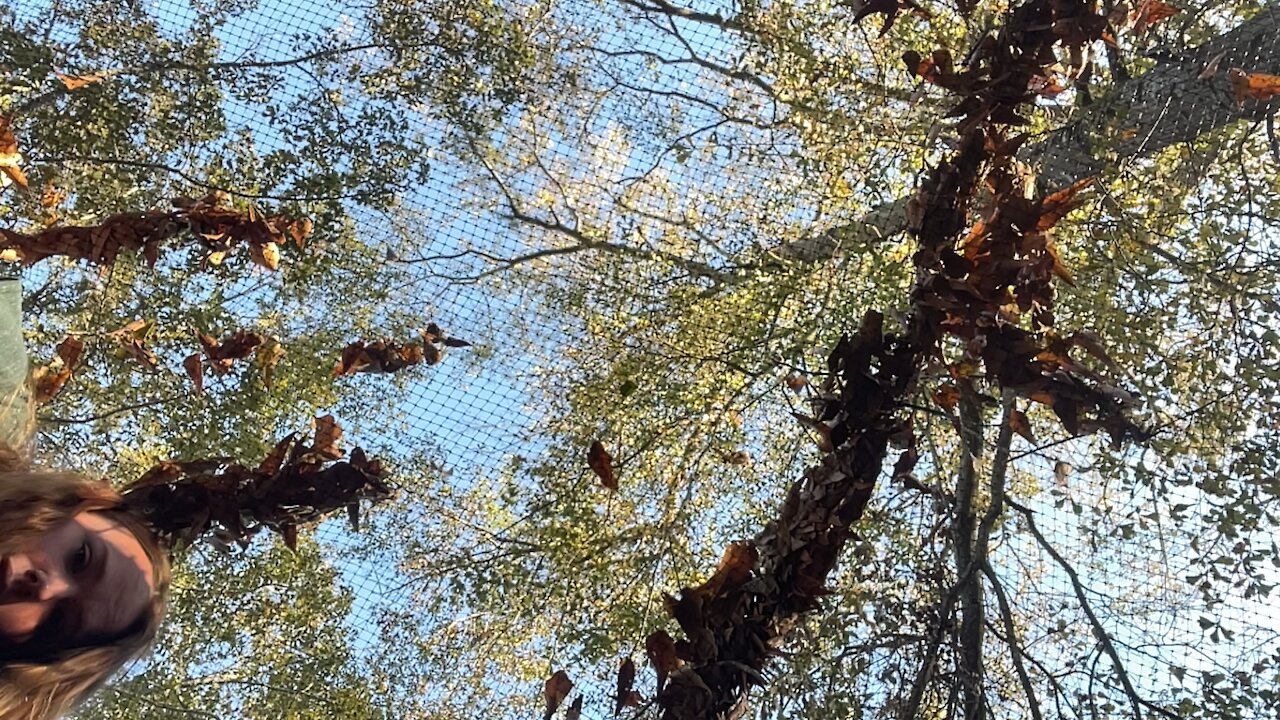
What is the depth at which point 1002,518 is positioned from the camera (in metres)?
2.31

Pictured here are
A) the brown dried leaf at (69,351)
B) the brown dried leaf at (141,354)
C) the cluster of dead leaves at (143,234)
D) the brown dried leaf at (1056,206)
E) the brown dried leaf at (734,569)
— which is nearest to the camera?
the brown dried leaf at (1056,206)

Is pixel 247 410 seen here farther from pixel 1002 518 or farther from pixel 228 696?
pixel 1002 518

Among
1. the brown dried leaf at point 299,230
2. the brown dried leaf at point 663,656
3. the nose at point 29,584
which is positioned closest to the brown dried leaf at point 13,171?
the brown dried leaf at point 299,230

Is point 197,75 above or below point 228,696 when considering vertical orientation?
above

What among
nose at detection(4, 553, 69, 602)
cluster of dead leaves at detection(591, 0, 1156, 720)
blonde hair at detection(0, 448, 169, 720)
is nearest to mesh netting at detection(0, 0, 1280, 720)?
cluster of dead leaves at detection(591, 0, 1156, 720)

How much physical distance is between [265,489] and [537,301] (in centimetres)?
116

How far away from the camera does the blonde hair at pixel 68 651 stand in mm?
955

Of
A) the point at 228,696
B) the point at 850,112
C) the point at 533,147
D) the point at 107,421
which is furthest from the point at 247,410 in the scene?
the point at 850,112

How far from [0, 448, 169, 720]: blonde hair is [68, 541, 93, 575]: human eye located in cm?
4

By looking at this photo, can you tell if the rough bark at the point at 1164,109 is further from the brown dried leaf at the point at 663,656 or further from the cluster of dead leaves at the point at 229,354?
the cluster of dead leaves at the point at 229,354

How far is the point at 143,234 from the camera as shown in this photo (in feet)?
5.98

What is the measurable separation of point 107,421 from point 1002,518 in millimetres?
2405

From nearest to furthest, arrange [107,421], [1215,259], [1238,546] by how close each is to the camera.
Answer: [1238,546]
[1215,259]
[107,421]

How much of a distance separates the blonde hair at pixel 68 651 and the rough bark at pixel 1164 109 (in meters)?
1.56
